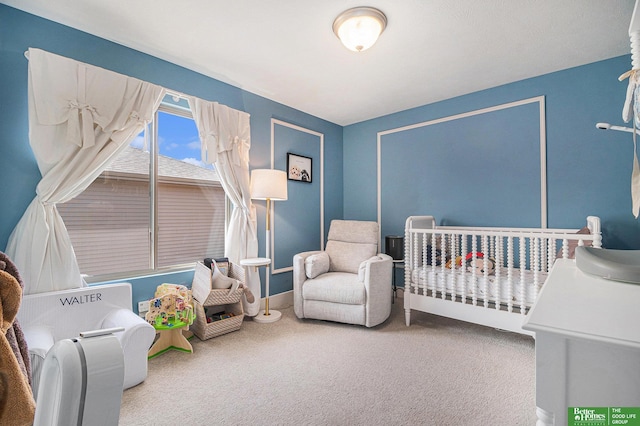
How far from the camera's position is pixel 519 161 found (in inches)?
118

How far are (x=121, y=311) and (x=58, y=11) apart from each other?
2054 mm

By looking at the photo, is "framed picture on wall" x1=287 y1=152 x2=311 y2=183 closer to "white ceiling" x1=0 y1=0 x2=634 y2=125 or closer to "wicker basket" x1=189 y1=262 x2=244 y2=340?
"white ceiling" x1=0 y1=0 x2=634 y2=125

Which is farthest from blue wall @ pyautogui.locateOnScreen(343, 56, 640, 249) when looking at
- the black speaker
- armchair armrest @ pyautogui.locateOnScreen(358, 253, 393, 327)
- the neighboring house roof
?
the neighboring house roof

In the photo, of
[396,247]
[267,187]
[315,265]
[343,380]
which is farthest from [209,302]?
[396,247]

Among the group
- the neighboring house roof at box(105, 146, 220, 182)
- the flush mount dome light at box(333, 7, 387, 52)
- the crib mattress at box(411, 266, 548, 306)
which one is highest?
the flush mount dome light at box(333, 7, 387, 52)

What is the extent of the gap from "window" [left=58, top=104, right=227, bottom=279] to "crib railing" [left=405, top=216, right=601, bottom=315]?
2046mm

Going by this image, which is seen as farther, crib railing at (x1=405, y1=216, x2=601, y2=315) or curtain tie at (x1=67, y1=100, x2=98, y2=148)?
crib railing at (x1=405, y1=216, x2=601, y2=315)

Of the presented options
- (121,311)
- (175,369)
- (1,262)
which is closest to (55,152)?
(121,311)

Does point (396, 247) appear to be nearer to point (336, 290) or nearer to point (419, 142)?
point (336, 290)

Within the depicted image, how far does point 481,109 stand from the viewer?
3225mm

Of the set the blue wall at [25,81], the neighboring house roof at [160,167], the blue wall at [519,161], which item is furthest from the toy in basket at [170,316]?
the blue wall at [519,161]

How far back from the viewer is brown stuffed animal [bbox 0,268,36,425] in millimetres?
715

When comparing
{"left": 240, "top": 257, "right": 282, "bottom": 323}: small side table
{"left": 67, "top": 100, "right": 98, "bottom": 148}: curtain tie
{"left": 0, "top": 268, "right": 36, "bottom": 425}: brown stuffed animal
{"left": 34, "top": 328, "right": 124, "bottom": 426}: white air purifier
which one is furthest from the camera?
{"left": 240, "top": 257, "right": 282, "bottom": 323}: small side table

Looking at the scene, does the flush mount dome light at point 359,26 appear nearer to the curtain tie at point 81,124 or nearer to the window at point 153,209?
the window at point 153,209
